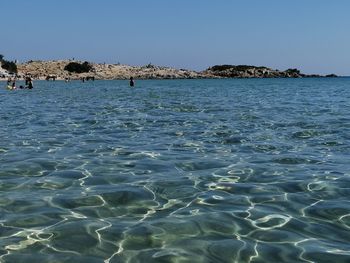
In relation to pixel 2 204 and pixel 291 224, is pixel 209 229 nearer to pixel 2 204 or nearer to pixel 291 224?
pixel 291 224

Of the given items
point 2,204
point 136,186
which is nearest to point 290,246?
point 136,186

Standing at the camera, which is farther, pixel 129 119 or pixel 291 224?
pixel 129 119

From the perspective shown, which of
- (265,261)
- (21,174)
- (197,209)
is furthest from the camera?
(21,174)

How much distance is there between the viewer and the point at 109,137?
16219 millimetres

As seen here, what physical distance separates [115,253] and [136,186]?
A: 11.0ft

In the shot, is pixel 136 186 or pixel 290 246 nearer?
pixel 290 246

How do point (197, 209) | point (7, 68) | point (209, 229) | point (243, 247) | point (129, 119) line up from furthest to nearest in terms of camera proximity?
point (7, 68)
point (129, 119)
point (197, 209)
point (209, 229)
point (243, 247)

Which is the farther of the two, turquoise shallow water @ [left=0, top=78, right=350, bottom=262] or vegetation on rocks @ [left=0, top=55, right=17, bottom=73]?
vegetation on rocks @ [left=0, top=55, right=17, bottom=73]

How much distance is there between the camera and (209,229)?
6.75 meters

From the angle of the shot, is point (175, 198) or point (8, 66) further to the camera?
point (8, 66)

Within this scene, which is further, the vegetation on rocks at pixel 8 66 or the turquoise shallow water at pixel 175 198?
the vegetation on rocks at pixel 8 66

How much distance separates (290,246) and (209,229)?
1.20 meters

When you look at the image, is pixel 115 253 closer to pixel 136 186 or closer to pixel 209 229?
pixel 209 229

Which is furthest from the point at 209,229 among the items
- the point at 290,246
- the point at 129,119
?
the point at 129,119
